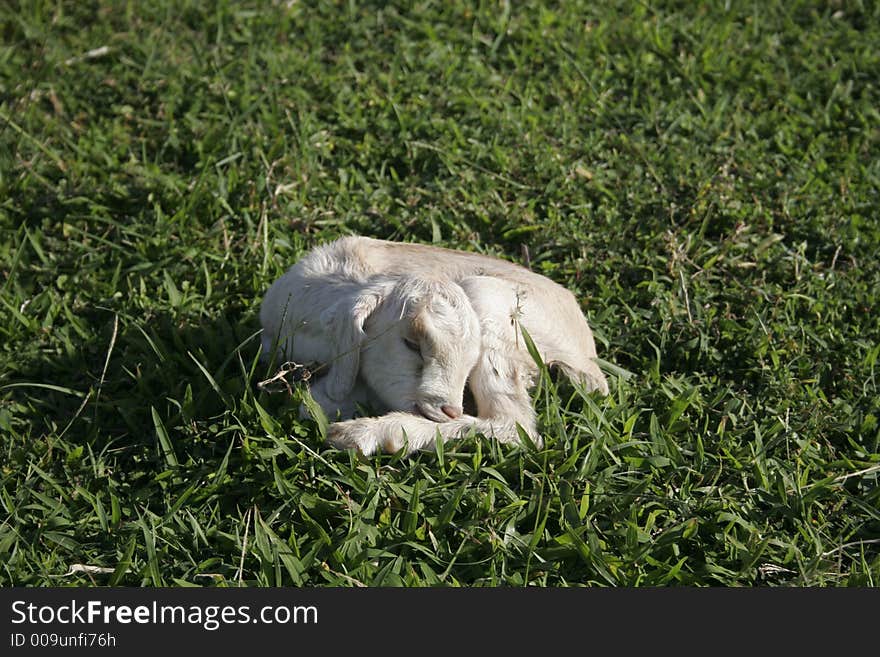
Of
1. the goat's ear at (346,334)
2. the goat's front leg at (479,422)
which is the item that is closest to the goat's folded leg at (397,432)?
the goat's front leg at (479,422)

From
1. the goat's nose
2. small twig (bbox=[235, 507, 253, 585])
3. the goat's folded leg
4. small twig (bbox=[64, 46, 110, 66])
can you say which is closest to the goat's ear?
the goat's folded leg

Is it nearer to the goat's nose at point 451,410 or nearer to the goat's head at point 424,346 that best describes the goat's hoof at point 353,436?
the goat's head at point 424,346

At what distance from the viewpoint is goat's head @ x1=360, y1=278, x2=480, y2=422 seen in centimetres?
411

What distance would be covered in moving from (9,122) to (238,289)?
6.77 feet

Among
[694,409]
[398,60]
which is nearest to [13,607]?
[694,409]

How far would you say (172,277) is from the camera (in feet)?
17.3

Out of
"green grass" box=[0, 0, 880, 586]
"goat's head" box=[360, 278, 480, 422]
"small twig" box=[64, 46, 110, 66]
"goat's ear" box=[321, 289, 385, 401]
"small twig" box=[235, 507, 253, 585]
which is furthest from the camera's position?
"small twig" box=[64, 46, 110, 66]

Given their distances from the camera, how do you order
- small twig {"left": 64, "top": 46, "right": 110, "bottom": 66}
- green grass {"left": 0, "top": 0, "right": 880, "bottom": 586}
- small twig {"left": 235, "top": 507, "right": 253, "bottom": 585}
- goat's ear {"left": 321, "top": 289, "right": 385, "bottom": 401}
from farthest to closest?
small twig {"left": 64, "top": 46, "right": 110, "bottom": 66}
goat's ear {"left": 321, "top": 289, "right": 385, "bottom": 401}
green grass {"left": 0, "top": 0, "right": 880, "bottom": 586}
small twig {"left": 235, "top": 507, "right": 253, "bottom": 585}

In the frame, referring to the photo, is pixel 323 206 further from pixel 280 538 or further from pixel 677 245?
pixel 280 538

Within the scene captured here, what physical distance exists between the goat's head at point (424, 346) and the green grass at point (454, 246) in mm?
269

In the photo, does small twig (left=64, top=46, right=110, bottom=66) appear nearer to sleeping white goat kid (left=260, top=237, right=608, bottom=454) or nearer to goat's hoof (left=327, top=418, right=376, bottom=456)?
sleeping white goat kid (left=260, top=237, right=608, bottom=454)

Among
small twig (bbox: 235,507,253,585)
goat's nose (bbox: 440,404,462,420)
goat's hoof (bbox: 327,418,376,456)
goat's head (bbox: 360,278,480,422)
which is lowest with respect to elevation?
small twig (bbox: 235,507,253,585)

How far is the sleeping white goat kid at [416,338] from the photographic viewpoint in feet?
13.5

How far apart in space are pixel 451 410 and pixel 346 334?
58cm
